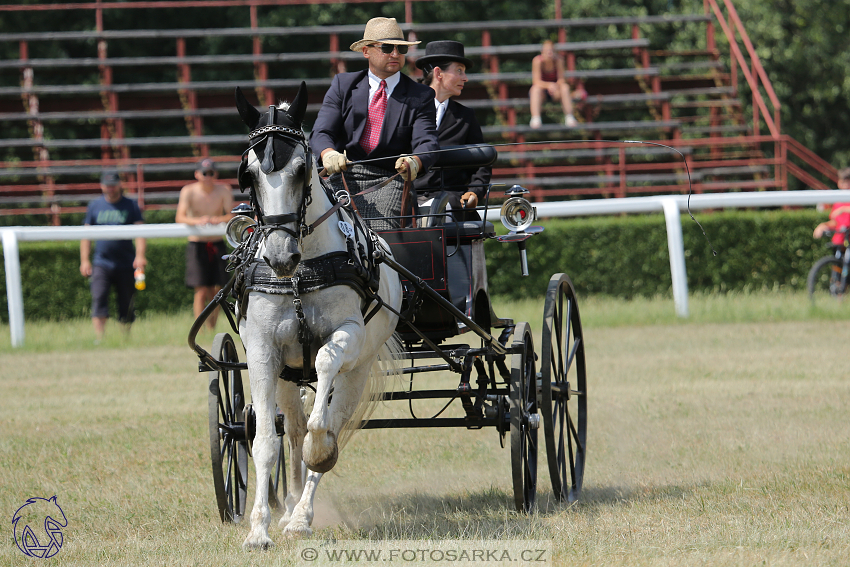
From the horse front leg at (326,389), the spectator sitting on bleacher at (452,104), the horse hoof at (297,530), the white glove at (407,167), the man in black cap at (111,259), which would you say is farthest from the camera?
the man in black cap at (111,259)

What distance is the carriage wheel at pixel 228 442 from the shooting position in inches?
191

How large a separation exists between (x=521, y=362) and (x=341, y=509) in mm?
1234

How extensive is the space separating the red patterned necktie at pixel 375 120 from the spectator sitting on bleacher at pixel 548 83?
45.8 ft

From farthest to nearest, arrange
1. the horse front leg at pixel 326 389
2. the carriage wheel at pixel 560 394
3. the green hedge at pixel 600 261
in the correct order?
the green hedge at pixel 600 261 < the carriage wheel at pixel 560 394 < the horse front leg at pixel 326 389

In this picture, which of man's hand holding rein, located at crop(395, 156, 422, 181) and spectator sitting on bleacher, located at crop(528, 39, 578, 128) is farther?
spectator sitting on bleacher, located at crop(528, 39, 578, 128)

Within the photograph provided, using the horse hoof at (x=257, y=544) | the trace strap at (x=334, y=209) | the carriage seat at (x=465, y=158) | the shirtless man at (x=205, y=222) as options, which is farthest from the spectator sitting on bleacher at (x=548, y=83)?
the horse hoof at (x=257, y=544)

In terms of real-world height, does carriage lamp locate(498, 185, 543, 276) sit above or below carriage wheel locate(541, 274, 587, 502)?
above

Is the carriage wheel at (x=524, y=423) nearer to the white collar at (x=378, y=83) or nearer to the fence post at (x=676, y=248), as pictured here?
the white collar at (x=378, y=83)

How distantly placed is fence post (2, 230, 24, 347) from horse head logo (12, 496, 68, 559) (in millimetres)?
6297

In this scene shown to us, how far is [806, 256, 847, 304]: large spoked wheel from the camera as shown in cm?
1279

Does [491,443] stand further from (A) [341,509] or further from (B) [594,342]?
(B) [594,342]

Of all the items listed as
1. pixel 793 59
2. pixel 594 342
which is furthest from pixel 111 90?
pixel 793 59

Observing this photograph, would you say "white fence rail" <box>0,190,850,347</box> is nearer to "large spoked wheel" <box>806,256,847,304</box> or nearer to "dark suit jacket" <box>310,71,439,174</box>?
"large spoked wheel" <box>806,256,847,304</box>

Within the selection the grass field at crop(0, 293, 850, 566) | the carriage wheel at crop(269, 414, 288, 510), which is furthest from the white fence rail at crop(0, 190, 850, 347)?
the carriage wheel at crop(269, 414, 288, 510)
